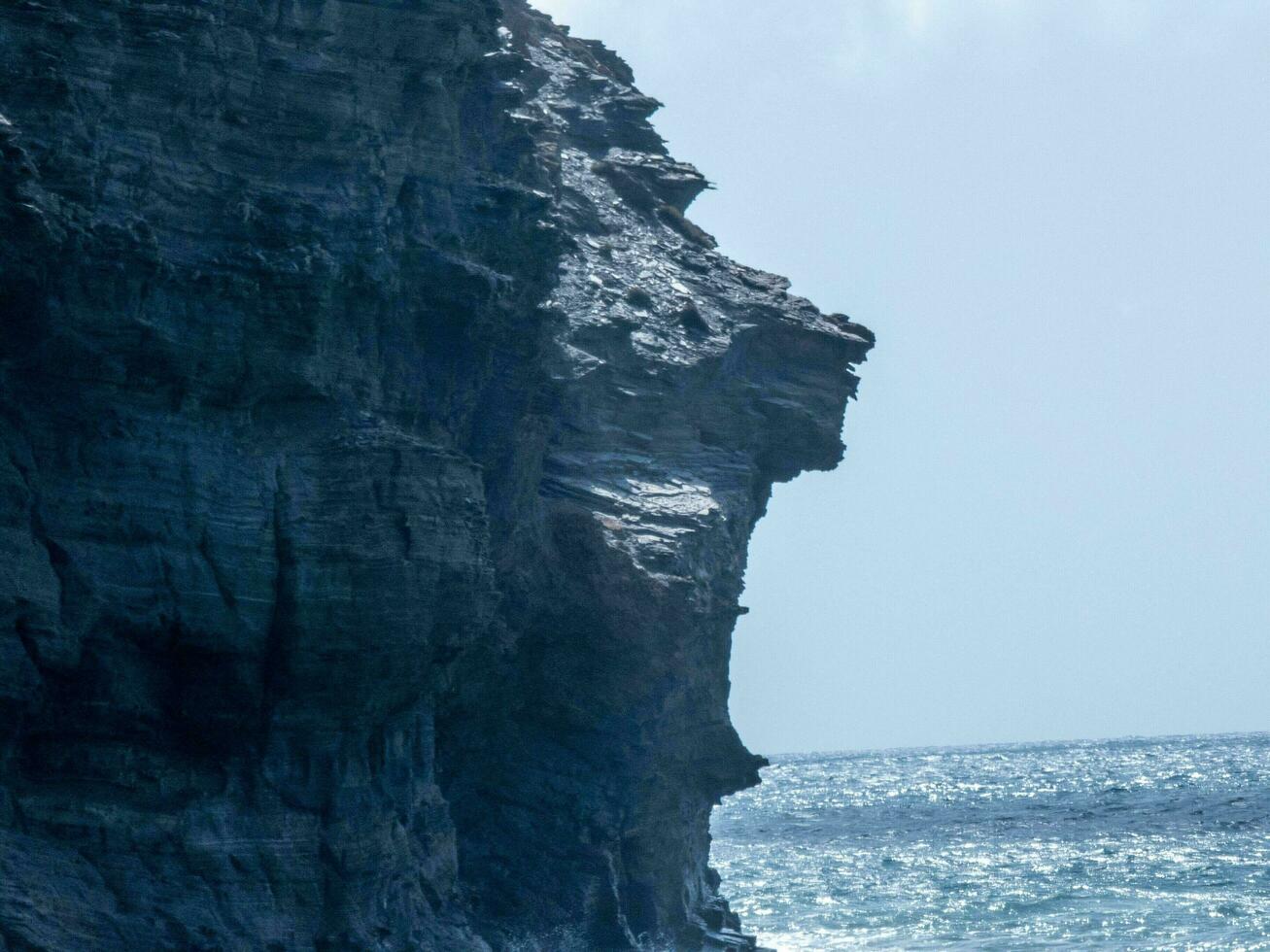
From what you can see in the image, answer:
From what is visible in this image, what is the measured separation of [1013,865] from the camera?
5103 centimetres

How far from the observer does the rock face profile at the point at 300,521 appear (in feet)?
56.9

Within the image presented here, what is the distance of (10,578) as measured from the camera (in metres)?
16.7

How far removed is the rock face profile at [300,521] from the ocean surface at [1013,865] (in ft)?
39.7

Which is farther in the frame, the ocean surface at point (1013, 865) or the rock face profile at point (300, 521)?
the ocean surface at point (1013, 865)

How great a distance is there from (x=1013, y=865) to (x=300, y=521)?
37888 mm

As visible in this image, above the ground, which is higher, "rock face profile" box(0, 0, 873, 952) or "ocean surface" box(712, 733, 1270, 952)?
"rock face profile" box(0, 0, 873, 952)

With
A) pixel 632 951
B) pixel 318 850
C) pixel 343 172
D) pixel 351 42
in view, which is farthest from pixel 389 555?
pixel 632 951

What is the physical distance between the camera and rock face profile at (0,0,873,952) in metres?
17.3

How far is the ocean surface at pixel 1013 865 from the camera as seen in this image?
120 ft

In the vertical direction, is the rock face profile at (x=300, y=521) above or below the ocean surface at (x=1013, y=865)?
above

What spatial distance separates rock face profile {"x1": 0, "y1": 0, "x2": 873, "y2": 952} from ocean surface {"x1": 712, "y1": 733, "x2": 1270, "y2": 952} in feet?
39.7

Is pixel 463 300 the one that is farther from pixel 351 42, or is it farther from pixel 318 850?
pixel 318 850

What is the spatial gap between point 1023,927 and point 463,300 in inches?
898

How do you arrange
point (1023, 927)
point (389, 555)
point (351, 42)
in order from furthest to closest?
point (1023, 927)
point (351, 42)
point (389, 555)
